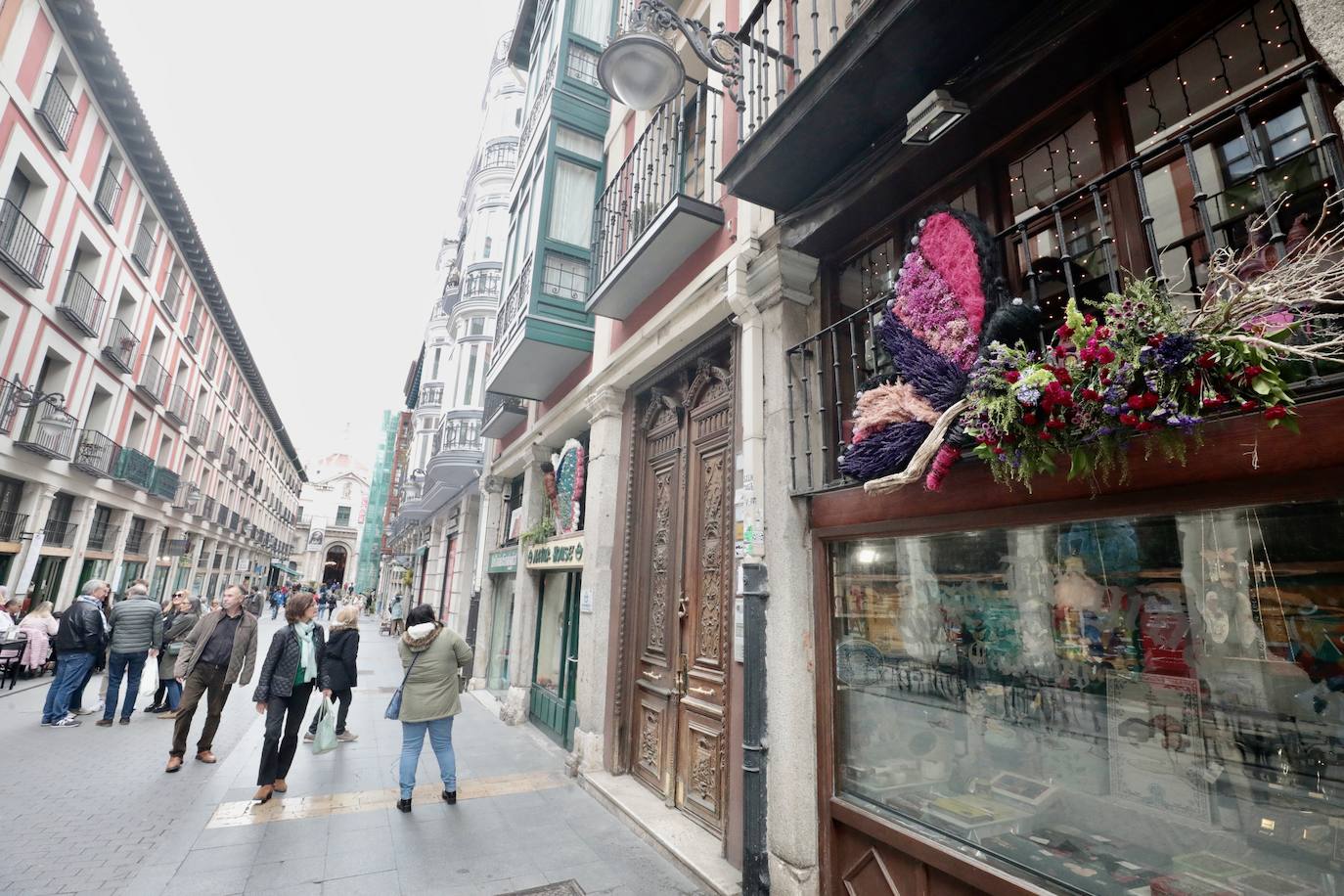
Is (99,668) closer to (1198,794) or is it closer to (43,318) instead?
(43,318)

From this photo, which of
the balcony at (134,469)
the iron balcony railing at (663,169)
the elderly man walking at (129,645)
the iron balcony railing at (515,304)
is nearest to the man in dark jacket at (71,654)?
the elderly man walking at (129,645)

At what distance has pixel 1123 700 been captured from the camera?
2791 mm

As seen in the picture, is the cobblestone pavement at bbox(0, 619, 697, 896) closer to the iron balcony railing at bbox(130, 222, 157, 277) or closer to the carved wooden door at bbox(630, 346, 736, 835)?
the carved wooden door at bbox(630, 346, 736, 835)

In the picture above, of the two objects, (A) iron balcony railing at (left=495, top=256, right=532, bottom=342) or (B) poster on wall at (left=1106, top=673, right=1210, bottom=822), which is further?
(A) iron balcony railing at (left=495, top=256, right=532, bottom=342)

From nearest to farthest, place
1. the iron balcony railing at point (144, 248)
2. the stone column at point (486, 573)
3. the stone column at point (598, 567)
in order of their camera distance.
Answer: the stone column at point (598, 567), the stone column at point (486, 573), the iron balcony railing at point (144, 248)

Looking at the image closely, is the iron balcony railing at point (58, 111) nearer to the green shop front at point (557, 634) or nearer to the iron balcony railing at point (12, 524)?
the iron balcony railing at point (12, 524)

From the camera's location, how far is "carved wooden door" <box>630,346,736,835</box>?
5.28 meters

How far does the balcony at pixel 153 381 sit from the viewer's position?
19.2m

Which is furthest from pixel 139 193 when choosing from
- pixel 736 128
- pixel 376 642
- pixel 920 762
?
pixel 920 762

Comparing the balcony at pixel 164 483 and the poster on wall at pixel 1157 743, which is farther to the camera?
the balcony at pixel 164 483

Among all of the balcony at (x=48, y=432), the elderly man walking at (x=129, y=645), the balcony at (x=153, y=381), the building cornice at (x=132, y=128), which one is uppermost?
the building cornice at (x=132, y=128)

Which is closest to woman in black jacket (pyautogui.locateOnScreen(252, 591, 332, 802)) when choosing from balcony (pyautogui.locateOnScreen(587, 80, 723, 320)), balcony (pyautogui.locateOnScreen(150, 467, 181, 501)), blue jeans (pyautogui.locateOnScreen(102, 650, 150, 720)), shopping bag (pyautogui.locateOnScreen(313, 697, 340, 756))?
shopping bag (pyautogui.locateOnScreen(313, 697, 340, 756))

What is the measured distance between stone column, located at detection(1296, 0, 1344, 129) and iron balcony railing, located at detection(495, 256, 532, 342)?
752cm

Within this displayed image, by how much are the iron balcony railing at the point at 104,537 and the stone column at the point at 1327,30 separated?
78.3 ft
